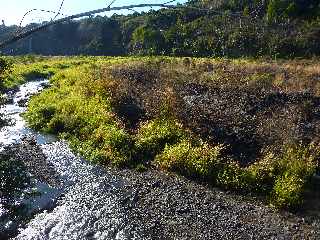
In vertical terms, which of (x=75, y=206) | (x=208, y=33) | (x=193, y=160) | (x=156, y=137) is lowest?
(x=208, y=33)

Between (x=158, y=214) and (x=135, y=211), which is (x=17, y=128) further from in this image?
(x=158, y=214)

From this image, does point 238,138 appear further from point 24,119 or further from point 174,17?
point 174,17

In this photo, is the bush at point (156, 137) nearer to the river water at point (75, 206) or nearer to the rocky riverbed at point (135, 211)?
the rocky riverbed at point (135, 211)

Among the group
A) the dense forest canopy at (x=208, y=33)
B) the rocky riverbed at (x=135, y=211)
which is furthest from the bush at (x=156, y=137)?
the dense forest canopy at (x=208, y=33)

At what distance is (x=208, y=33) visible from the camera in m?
74.2

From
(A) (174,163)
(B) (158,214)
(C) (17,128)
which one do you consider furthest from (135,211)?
(C) (17,128)

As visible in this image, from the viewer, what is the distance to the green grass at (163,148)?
18.7 meters

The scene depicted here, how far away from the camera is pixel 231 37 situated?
220 ft

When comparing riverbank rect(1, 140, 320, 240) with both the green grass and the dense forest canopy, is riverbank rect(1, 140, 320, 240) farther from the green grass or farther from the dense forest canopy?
the dense forest canopy

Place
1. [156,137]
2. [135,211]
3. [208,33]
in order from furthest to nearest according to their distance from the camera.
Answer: [208,33]
[156,137]
[135,211]

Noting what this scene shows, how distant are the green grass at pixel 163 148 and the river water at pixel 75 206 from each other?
132 centimetres

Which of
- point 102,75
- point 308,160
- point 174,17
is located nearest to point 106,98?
point 102,75

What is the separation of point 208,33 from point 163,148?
175 feet

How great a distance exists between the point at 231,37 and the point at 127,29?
38.3 m
